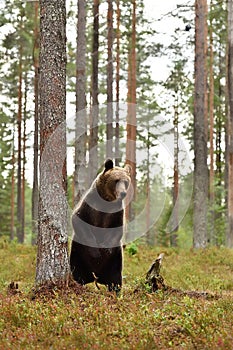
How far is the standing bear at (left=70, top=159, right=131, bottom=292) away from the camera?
31.6 ft

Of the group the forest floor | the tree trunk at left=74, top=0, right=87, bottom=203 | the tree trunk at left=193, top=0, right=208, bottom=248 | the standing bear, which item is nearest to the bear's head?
the standing bear

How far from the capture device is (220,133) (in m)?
40.8

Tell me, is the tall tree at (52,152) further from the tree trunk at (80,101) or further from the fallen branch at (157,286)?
the tree trunk at (80,101)

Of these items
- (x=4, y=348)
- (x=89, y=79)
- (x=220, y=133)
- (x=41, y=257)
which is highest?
(x=89, y=79)

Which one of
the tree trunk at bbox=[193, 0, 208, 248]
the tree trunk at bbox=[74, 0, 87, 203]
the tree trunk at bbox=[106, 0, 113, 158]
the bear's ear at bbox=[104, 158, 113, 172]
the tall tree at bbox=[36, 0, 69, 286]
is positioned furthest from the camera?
the tree trunk at bbox=[106, 0, 113, 158]

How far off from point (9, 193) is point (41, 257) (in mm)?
41929

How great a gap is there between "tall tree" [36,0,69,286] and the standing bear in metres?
0.84

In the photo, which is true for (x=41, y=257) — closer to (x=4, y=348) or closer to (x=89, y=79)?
(x=4, y=348)

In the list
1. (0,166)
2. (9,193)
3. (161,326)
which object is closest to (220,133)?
(0,166)

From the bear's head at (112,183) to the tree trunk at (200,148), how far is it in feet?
30.6

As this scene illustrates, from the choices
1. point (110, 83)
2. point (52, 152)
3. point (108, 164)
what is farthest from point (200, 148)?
point (52, 152)

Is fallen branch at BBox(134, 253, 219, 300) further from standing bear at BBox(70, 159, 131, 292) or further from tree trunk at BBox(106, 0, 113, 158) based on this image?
tree trunk at BBox(106, 0, 113, 158)

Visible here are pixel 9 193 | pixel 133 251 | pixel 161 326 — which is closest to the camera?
pixel 161 326

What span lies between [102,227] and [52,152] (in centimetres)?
174
